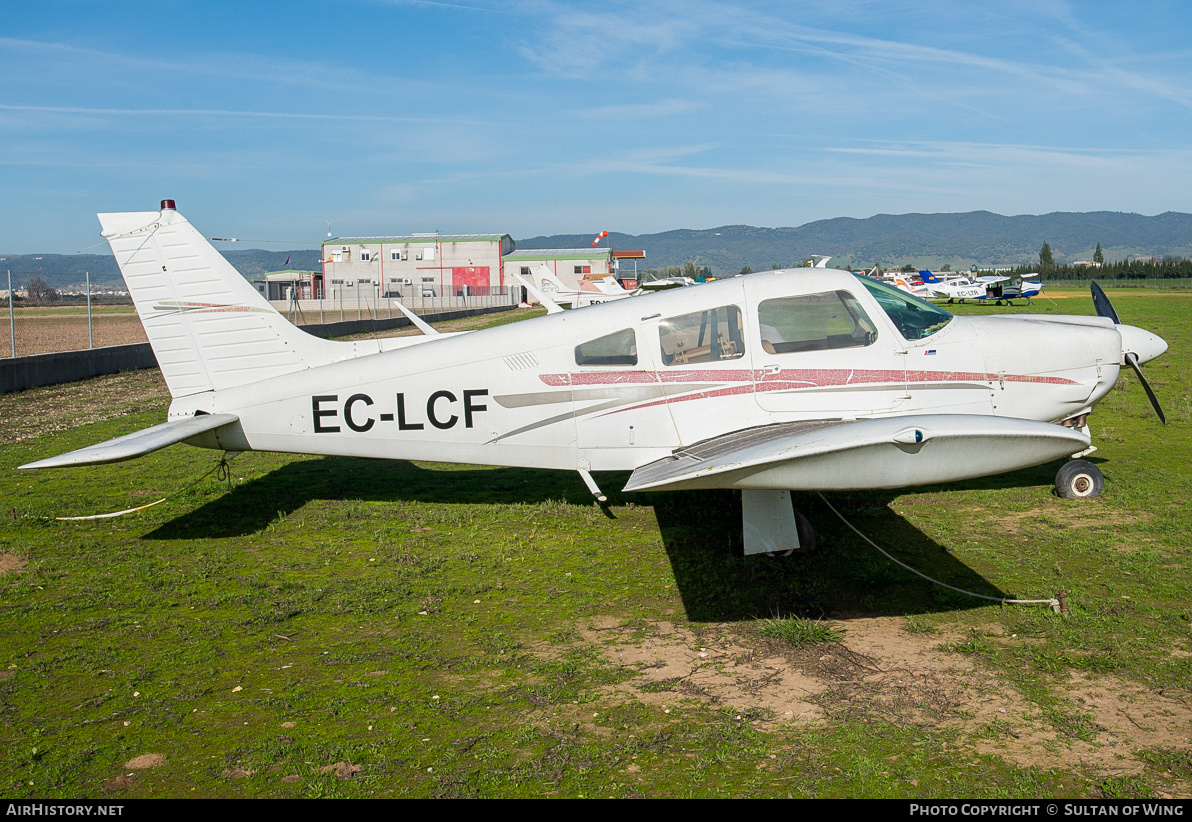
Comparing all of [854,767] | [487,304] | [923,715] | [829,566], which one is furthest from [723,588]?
[487,304]

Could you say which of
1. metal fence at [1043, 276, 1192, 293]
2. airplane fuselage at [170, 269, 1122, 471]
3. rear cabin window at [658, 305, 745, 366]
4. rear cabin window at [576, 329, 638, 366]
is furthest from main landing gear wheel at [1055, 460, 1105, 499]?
metal fence at [1043, 276, 1192, 293]

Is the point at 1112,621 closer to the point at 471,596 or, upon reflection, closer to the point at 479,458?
the point at 471,596

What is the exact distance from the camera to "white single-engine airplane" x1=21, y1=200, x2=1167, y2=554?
22.2 ft

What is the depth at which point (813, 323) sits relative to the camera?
22.6ft

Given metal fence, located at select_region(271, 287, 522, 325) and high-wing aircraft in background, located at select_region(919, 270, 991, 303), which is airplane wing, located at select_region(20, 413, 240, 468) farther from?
high-wing aircraft in background, located at select_region(919, 270, 991, 303)

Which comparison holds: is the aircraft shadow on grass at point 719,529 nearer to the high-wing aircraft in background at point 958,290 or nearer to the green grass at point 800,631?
the green grass at point 800,631

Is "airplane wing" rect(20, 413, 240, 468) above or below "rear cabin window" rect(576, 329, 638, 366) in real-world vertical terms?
below

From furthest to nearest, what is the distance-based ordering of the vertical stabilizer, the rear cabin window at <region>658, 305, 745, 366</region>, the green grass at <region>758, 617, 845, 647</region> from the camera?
the vertical stabilizer → the rear cabin window at <region>658, 305, 745, 366</region> → the green grass at <region>758, 617, 845, 647</region>

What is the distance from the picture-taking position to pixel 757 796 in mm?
3557

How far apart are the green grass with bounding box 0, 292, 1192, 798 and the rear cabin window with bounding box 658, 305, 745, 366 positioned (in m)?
1.73

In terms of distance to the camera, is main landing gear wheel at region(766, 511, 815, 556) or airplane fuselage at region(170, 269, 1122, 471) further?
main landing gear wheel at region(766, 511, 815, 556)

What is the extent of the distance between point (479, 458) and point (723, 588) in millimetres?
2559

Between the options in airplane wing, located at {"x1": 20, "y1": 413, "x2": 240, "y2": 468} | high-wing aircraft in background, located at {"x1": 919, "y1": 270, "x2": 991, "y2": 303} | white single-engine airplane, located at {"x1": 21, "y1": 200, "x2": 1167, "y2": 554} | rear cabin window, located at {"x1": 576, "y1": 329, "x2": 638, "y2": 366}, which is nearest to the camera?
airplane wing, located at {"x1": 20, "y1": 413, "x2": 240, "y2": 468}

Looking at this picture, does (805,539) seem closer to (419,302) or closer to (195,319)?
(195,319)
